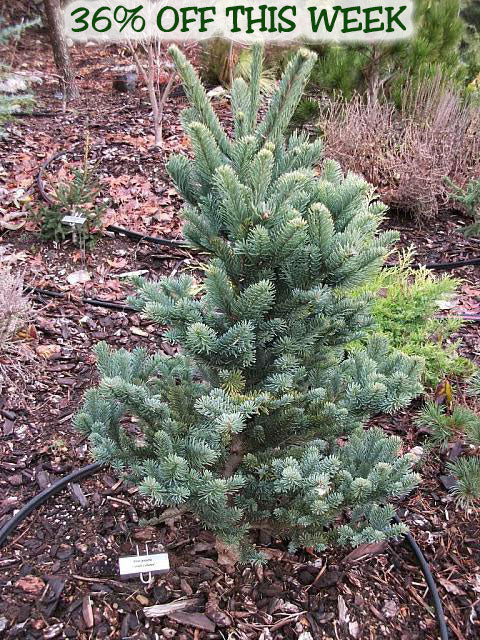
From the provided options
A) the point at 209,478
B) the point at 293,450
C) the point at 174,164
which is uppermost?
the point at 174,164

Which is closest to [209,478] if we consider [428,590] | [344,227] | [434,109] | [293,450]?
[293,450]

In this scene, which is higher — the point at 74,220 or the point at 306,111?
the point at 306,111

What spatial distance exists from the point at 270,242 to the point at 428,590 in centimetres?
144

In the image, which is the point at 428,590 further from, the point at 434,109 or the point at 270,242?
the point at 434,109

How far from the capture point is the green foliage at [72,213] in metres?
4.09

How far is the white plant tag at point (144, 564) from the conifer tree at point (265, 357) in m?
0.19

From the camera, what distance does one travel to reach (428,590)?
2.19 metres

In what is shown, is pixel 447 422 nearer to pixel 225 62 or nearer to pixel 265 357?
pixel 265 357

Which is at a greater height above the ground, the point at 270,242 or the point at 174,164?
the point at 174,164

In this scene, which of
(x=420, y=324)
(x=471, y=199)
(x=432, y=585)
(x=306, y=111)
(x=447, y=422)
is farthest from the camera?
(x=306, y=111)

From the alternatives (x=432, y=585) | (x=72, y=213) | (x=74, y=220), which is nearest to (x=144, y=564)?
(x=432, y=585)

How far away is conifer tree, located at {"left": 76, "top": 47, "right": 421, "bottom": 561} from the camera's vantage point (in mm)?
1605

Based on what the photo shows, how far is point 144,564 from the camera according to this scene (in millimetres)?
1986

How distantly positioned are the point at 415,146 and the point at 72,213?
2644 millimetres
